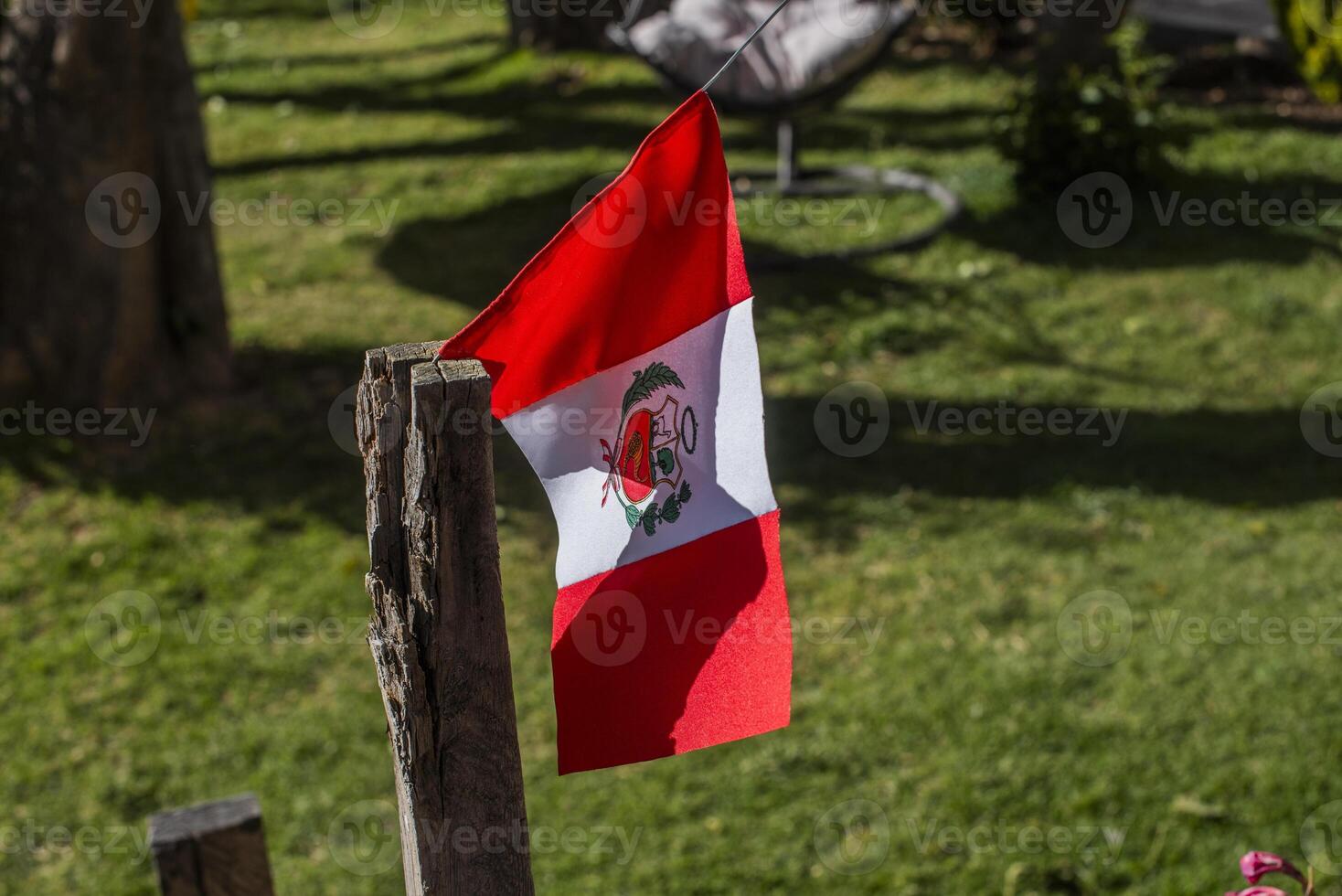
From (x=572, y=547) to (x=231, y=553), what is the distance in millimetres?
3797

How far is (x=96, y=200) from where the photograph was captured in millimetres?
5887

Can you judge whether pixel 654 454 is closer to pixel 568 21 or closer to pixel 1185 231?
pixel 1185 231

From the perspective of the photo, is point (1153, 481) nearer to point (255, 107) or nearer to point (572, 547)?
point (572, 547)

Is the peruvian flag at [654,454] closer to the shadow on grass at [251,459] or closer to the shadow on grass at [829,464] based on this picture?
the shadow on grass at [829,464]

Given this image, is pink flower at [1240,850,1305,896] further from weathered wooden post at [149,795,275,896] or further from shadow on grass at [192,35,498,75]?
shadow on grass at [192,35,498,75]

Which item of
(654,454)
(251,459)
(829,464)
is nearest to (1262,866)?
(654,454)

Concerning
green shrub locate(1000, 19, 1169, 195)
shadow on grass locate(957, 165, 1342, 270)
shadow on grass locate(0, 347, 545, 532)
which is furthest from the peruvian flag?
green shrub locate(1000, 19, 1169, 195)

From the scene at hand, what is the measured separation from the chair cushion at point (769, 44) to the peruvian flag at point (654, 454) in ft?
19.6

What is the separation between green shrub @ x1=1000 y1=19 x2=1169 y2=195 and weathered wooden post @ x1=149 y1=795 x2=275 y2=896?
6.75m

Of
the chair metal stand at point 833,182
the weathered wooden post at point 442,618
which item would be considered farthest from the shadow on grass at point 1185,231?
the weathered wooden post at point 442,618

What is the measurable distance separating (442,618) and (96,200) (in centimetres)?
490

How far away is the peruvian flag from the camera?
189 centimetres

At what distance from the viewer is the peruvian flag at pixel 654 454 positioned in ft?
6.20

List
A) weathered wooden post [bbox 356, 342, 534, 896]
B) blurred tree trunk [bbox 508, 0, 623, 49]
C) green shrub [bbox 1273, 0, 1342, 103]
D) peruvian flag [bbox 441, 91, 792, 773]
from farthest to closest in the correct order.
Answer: blurred tree trunk [bbox 508, 0, 623, 49]
green shrub [bbox 1273, 0, 1342, 103]
peruvian flag [bbox 441, 91, 792, 773]
weathered wooden post [bbox 356, 342, 534, 896]
